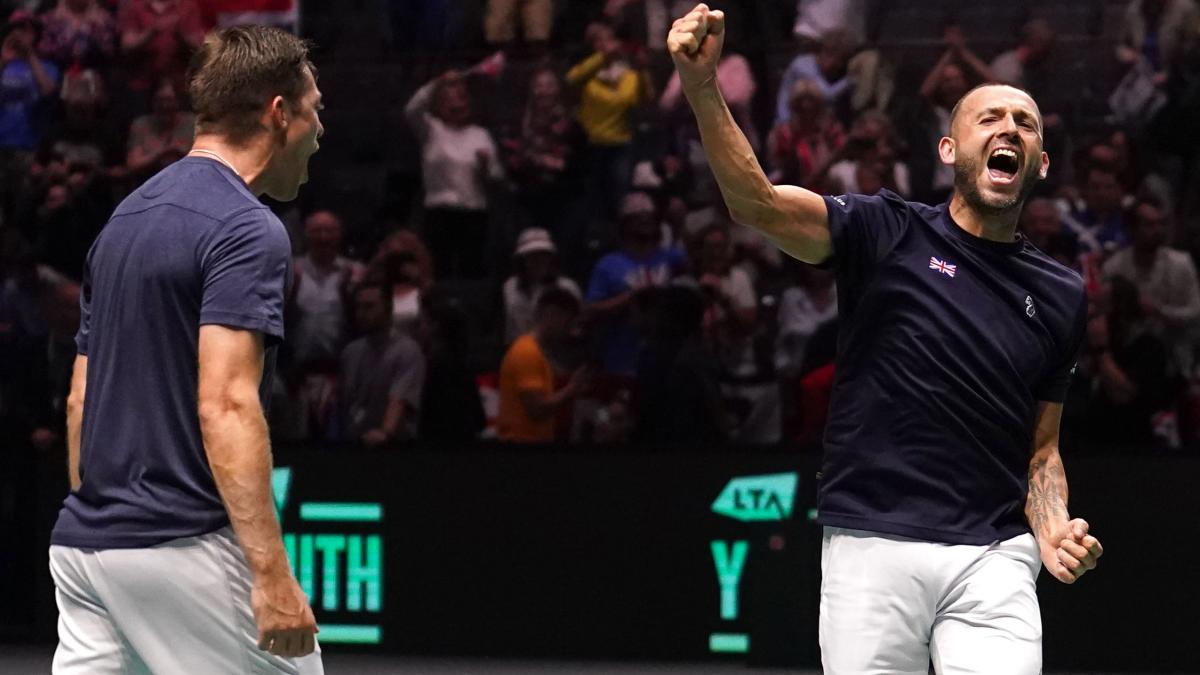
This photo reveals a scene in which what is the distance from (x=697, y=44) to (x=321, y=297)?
670cm

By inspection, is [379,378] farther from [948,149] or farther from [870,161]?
[948,149]

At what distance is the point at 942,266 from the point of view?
14.5 ft

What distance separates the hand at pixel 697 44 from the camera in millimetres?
4023

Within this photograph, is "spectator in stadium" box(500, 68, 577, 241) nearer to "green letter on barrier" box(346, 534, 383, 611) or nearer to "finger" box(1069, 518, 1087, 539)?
"green letter on barrier" box(346, 534, 383, 611)

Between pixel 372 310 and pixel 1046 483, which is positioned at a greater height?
pixel 372 310

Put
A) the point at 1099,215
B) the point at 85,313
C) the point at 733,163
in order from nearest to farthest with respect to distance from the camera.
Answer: the point at 85,313, the point at 733,163, the point at 1099,215

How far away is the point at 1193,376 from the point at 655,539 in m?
2.96

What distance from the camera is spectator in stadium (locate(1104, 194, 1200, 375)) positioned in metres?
9.70

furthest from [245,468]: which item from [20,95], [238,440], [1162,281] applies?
[20,95]

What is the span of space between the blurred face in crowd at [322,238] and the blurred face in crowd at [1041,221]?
387cm

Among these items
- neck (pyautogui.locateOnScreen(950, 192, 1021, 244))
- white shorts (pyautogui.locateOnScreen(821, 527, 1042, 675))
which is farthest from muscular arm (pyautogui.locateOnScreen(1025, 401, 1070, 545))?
neck (pyautogui.locateOnScreen(950, 192, 1021, 244))

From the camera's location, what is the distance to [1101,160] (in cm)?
1034

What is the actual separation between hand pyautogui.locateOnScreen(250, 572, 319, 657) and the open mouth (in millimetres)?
2003

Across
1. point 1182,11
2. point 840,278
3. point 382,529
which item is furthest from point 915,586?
point 1182,11
